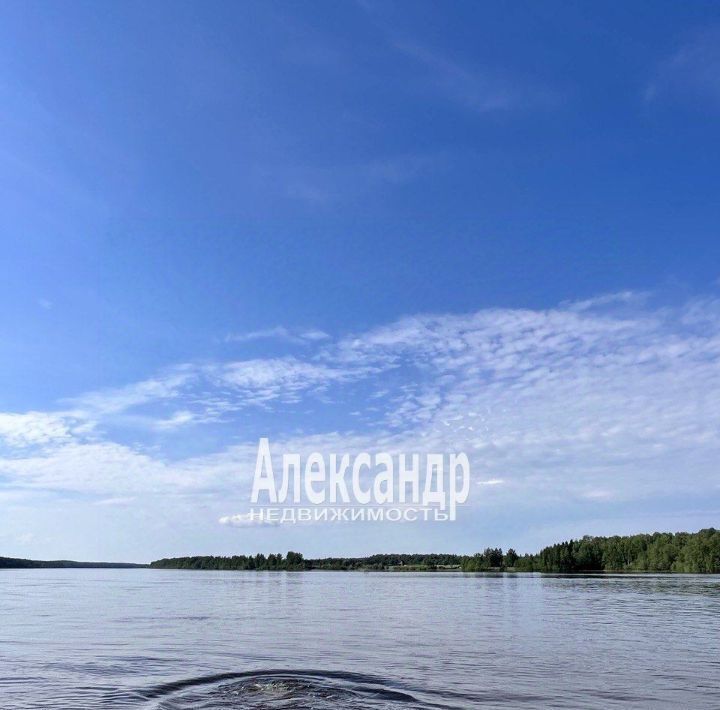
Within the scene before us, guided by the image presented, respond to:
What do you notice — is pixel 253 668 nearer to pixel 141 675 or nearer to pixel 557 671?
→ pixel 141 675

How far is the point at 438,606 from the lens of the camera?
70.1 metres

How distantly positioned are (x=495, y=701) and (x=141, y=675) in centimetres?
1326

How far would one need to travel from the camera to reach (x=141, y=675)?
27.1 m

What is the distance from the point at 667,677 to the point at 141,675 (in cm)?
2003

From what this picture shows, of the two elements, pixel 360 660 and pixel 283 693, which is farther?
pixel 360 660

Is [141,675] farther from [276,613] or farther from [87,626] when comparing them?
[276,613]

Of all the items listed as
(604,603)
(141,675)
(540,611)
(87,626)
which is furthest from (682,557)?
(141,675)

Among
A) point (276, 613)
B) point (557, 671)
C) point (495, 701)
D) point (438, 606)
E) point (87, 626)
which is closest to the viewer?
point (495, 701)

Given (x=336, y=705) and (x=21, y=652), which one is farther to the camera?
(x=21, y=652)

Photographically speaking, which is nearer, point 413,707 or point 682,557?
point 413,707

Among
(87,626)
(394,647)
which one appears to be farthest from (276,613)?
(394,647)

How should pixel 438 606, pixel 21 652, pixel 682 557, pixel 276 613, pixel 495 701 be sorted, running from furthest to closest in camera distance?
pixel 682 557
pixel 438 606
pixel 276 613
pixel 21 652
pixel 495 701

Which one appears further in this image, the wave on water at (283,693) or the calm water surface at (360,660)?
the calm water surface at (360,660)

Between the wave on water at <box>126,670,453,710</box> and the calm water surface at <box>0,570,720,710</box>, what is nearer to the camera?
the wave on water at <box>126,670,453,710</box>
